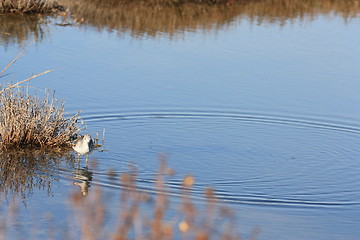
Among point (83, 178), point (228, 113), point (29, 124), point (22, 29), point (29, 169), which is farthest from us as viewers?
point (22, 29)

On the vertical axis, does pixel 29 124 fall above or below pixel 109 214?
above

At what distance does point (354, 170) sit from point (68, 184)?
3.75 metres

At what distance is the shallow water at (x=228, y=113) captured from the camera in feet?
26.9

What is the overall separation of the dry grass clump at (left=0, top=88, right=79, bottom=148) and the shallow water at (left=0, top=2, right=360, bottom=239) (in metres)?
0.60

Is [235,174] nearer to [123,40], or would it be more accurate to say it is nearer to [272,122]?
[272,122]

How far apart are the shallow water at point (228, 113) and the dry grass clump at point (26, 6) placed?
6.99 ft

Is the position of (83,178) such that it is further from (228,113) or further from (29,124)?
(228,113)

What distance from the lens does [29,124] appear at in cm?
944

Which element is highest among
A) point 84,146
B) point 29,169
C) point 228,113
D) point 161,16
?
point 161,16

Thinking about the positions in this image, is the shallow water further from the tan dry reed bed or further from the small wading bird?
the tan dry reed bed

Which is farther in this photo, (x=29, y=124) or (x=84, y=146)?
(x=29, y=124)

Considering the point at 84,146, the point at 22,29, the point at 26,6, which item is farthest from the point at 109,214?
the point at 26,6

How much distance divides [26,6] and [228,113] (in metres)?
10.8

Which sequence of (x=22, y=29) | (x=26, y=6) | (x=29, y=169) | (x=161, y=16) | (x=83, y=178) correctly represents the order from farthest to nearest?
(x=161, y=16) → (x=26, y=6) → (x=22, y=29) → (x=29, y=169) → (x=83, y=178)
